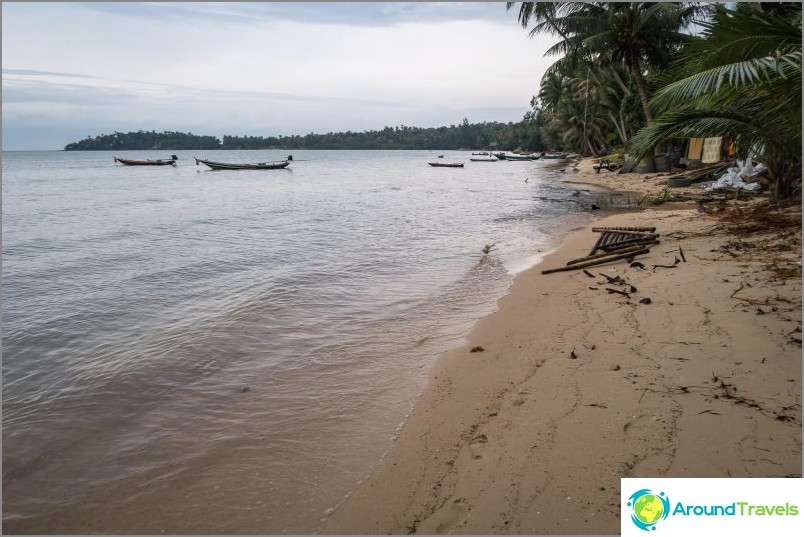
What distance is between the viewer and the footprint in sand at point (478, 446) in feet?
12.6

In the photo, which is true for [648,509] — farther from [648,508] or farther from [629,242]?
[629,242]

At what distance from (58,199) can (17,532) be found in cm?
3297

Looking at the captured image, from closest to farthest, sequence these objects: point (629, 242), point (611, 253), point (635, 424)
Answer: point (635, 424)
point (611, 253)
point (629, 242)

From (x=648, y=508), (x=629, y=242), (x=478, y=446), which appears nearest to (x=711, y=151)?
(x=629, y=242)

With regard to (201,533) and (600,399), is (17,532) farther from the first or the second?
(600,399)

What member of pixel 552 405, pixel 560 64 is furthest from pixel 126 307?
pixel 560 64

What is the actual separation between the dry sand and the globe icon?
28cm

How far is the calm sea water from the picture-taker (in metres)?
3.81

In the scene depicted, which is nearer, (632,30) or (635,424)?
(635,424)

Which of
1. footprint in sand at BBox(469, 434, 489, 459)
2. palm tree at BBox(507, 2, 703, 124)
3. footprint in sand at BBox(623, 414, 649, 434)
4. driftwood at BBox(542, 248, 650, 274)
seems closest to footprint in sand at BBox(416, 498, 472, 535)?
footprint in sand at BBox(469, 434, 489, 459)

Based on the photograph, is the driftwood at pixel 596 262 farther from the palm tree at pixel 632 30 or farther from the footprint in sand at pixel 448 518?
the palm tree at pixel 632 30

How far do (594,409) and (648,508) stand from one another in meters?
1.56

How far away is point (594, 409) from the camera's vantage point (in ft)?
13.9

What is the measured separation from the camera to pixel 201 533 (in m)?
3.39
